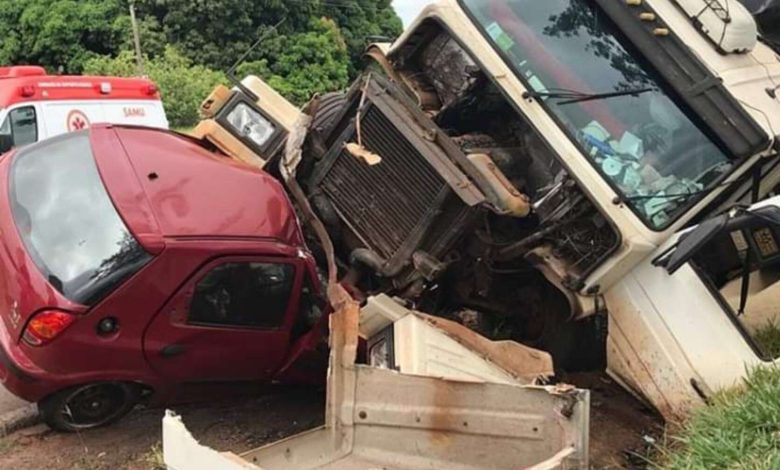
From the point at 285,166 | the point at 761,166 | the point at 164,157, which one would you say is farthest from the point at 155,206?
the point at 761,166

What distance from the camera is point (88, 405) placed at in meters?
4.36

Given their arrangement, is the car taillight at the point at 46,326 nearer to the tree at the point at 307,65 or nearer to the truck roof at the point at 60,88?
the truck roof at the point at 60,88

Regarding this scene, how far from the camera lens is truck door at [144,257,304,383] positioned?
4145 mm

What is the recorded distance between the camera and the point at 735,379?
3.80 meters

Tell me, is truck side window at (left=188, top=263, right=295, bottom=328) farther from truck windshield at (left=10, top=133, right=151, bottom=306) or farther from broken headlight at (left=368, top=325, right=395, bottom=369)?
broken headlight at (left=368, top=325, right=395, bottom=369)

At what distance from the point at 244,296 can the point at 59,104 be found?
7.57 metres

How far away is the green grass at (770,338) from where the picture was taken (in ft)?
14.1

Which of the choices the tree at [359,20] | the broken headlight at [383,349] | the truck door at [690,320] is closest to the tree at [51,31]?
the tree at [359,20]

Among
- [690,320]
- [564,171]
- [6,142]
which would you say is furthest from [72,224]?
[6,142]

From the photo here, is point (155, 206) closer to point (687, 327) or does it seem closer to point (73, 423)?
point (73, 423)

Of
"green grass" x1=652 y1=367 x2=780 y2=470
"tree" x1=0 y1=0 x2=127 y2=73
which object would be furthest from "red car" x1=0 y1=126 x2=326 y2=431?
A: "tree" x1=0 y1=0 x2=127 y2=73

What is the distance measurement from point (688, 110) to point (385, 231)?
5.48 ft

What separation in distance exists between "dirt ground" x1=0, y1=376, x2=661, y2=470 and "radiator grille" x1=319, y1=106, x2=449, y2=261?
1112mm

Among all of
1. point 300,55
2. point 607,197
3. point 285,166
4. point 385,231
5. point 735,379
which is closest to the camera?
point 735,379
